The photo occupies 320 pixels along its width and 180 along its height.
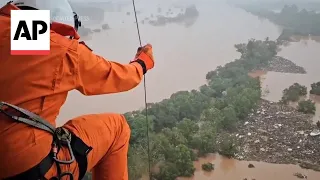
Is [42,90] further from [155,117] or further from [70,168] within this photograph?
[155,117]

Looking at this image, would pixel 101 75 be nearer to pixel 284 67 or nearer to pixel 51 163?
pixel 51 163

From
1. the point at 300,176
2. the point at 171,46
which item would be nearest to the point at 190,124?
the point at 300,176

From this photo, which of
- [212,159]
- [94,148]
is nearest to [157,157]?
[212,159]

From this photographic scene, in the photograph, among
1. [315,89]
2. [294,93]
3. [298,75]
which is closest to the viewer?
[294,93]

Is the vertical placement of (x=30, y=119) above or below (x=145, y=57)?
below

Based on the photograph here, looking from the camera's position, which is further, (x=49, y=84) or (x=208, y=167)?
(x=208, y=167)

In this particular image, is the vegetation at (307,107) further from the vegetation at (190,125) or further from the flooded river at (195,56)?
the vegetation at (190,125)

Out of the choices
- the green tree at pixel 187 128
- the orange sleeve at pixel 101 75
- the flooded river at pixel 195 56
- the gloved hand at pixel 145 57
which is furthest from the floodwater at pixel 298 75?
the orange sleeve at pixel 101 75
